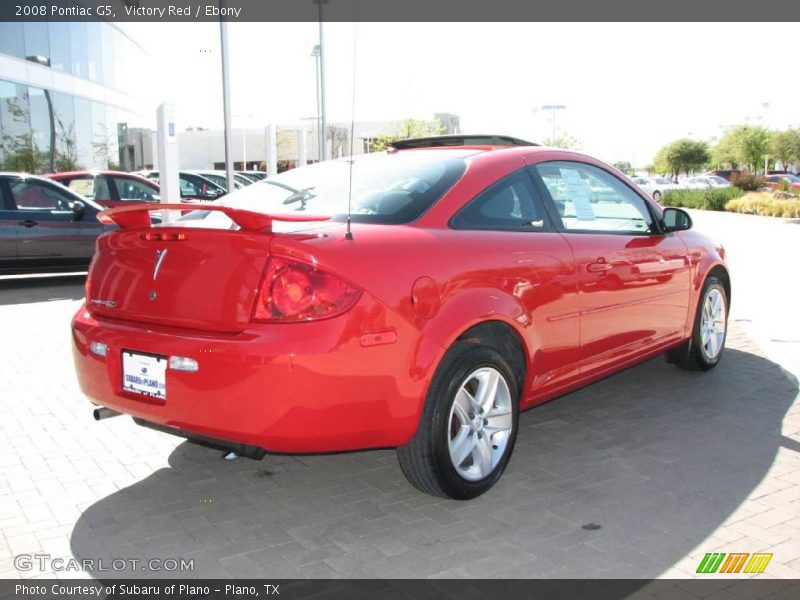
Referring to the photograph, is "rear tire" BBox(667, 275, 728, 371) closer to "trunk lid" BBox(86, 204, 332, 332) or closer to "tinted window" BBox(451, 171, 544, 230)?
"tinted window" BBox(451, 171, 544, 230)

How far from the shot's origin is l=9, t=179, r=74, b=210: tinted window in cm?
1073

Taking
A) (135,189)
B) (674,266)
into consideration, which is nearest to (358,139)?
(135,189)

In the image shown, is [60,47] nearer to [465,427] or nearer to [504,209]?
[504,209]

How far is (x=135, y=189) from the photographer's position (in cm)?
1355

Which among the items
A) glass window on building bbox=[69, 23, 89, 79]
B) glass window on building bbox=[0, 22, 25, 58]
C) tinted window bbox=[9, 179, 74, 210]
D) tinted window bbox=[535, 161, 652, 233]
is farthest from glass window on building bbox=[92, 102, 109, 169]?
tinted window bbox=[535, 161, 652, 233]

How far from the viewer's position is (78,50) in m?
31.9

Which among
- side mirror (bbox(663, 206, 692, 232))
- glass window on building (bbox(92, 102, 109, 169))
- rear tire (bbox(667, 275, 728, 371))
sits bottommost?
rear tire (bbox(667, 275, 728, 371))

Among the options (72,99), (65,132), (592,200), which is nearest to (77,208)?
(592,200)

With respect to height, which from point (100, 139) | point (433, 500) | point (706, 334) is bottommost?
point (433, 500)

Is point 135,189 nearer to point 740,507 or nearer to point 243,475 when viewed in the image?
point 243,475

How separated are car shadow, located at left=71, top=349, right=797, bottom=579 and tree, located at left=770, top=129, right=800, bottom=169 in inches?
2635

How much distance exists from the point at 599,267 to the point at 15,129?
27804 millimetres

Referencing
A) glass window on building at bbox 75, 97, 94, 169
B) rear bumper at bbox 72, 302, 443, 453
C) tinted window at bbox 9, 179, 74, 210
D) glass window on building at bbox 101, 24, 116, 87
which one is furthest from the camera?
glass window on building at bbox 101, 24, 116, 87

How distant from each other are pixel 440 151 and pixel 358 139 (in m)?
64.1
